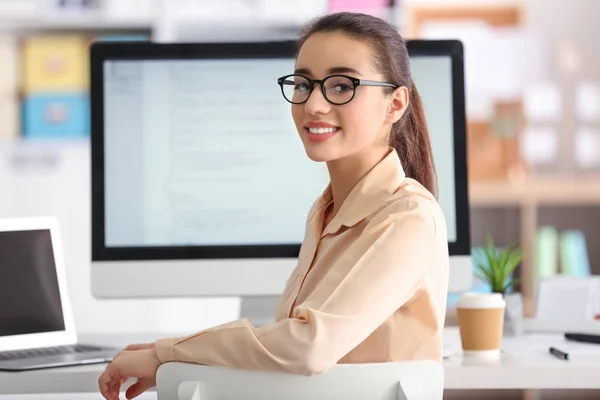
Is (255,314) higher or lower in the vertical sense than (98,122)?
lower

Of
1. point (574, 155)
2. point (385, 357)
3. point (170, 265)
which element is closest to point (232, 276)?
point (170, 265)

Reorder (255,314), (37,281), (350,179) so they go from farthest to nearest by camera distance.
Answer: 1. (255,314)
2. (37,281)
3. (350,179)

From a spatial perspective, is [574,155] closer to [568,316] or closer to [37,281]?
[568,316]

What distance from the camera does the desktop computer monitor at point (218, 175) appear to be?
1.70 m

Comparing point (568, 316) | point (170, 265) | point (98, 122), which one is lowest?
point (568, 316)

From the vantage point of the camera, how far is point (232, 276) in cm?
169

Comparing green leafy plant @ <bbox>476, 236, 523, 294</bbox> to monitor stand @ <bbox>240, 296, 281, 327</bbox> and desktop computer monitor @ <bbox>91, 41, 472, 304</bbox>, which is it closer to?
desktop computer monitor @ <bbox>91, 41, 472, 304</bbox>

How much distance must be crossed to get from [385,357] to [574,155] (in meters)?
3.13

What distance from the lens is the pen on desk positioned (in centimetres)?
140

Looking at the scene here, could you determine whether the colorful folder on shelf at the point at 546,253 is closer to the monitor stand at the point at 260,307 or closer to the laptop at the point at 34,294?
the monitor stand at the point at 260,307

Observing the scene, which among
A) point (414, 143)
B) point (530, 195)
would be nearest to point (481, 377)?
point (414, 143)

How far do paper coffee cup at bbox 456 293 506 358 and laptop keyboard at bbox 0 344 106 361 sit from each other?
0.60 m

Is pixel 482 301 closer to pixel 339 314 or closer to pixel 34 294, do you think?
pixel 339 314

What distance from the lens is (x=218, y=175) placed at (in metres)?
1.71
